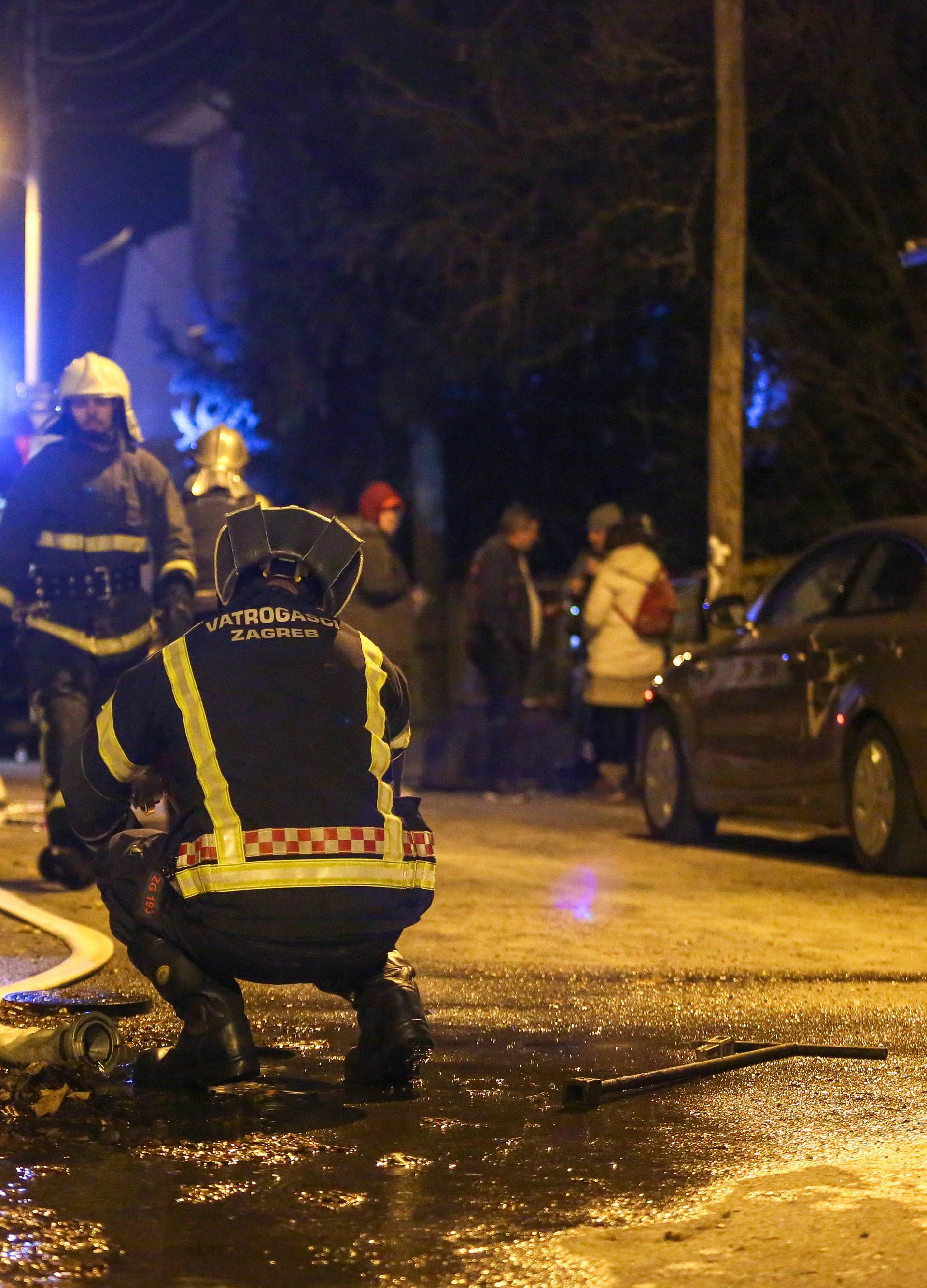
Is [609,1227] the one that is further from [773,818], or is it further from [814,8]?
[814,8]

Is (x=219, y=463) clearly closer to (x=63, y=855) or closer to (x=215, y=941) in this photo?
(x=63, y=855)

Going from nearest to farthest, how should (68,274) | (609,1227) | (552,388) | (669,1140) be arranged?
(609,1227)
(669,1140)
(552,388)
(68,274)

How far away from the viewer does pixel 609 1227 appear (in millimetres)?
3811

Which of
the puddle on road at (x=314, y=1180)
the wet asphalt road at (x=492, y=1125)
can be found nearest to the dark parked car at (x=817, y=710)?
the wet asphalt road at (x=492, y=1125)

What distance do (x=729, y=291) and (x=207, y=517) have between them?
26.5ft

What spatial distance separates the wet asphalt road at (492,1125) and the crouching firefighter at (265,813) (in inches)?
9.4

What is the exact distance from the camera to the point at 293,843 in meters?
4.90

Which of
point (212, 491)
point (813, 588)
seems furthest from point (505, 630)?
point (212, 491)

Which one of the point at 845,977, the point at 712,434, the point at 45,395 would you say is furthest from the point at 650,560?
the point at 45,395

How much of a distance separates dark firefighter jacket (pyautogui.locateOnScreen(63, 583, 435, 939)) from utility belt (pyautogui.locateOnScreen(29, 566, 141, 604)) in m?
3.90

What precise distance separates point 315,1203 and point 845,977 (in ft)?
10.4

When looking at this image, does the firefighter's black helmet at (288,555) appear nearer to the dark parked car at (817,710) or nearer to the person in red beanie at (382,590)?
the dark parked car at (817,710)

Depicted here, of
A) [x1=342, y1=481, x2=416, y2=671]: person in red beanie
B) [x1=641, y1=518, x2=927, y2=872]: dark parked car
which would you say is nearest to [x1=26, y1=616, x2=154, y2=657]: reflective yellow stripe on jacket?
[x1=342, y1=481, x2=416, y2=671]: person in red beanie

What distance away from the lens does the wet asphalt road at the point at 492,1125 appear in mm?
3678
